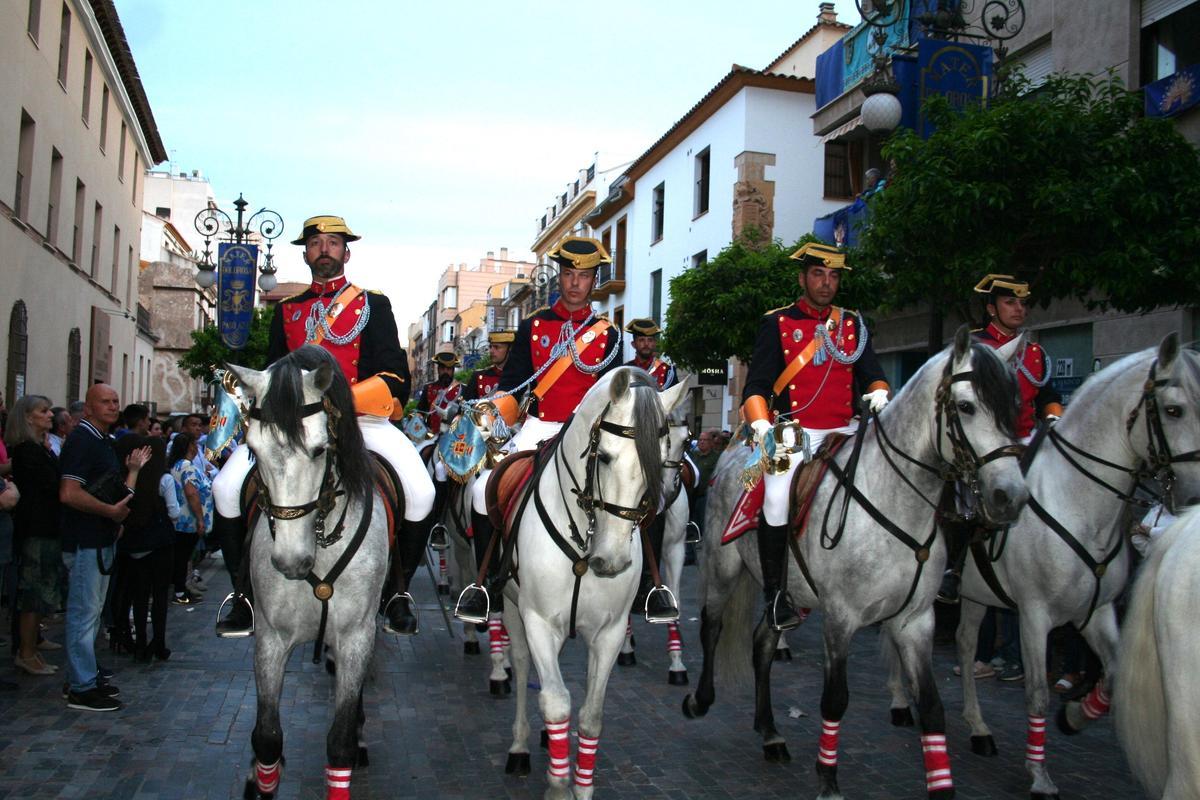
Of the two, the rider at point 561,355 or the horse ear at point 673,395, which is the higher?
the rider at point 561,355

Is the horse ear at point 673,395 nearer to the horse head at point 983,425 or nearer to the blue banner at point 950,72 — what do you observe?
the horse head at point 983,425

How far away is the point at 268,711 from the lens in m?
4.75

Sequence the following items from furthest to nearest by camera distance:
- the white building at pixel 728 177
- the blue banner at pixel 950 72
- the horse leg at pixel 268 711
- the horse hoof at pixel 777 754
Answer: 1. the white building at pixel 728 177
2. the blue banner at pixel 950 72
3. the horse hoof at pixel 777 754
4. the horse leg at pixel 268 711

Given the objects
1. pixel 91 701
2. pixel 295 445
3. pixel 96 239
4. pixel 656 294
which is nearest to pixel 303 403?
pixel 295 445

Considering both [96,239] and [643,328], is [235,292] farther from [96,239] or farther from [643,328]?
[643,328]

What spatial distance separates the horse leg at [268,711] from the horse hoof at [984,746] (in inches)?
168

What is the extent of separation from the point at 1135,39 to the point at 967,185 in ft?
21.0

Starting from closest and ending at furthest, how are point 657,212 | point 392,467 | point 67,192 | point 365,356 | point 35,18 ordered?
point 392,467 < point 365,356 < point 35,18 < point 67,192 < point 657,212

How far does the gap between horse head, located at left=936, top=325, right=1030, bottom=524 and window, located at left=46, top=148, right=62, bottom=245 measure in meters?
22.5

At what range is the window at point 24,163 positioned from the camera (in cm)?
2018

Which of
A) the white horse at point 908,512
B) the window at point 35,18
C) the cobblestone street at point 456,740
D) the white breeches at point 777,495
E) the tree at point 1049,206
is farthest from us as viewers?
the window at point 35,18

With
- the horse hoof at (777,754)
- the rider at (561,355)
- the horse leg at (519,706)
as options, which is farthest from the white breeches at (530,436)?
the horse hoof at (777,754)

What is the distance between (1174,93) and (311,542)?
12.5 metres

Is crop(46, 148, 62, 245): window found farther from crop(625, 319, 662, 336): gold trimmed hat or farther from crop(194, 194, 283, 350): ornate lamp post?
crop(625, 319, 662, 336): gold trimmed hat
